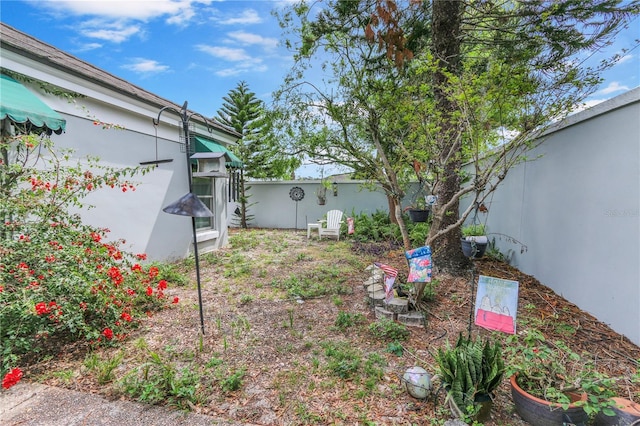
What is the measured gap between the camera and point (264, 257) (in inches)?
246

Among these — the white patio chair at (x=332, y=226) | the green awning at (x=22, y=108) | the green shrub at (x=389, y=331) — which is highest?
the green awning at (x=22, y=108)

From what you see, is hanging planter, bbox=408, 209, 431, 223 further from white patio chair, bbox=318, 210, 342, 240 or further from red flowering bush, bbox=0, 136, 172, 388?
red flowering bush, bbox=0, 136, 172, 388

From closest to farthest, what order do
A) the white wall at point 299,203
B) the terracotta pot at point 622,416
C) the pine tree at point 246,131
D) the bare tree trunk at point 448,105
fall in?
the terracotta pot at point 622,416
the bare tree trunk at point 448,105
the white wall at point 299,203
the pine tree at point 246,131

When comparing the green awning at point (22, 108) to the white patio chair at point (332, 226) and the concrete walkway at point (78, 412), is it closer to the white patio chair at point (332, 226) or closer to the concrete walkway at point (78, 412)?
the concrete walkway at point (78, 412)

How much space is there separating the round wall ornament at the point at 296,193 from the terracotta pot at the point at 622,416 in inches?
384

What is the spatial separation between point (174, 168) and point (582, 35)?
256 inches

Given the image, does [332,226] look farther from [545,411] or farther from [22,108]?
[545,411]

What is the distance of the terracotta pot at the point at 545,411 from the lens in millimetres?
1670

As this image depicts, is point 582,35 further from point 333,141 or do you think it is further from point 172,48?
point 172,48

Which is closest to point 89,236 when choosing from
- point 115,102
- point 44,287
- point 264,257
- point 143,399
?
point 44,287

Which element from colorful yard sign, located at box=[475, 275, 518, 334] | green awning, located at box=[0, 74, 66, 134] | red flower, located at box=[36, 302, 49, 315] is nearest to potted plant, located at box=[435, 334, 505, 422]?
colorful yard sign, located at box=[475, 275, 518, 334]

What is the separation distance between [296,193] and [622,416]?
32.7 ft

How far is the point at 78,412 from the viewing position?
76.1 inches

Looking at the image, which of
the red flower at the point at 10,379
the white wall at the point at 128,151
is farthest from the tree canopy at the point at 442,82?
the red flower at the point at 10,379
